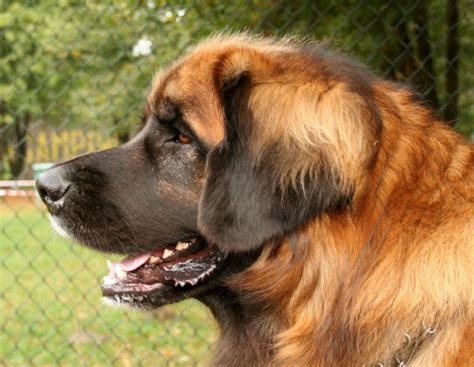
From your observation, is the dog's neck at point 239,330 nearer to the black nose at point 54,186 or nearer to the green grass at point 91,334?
the black nose at point 54,186

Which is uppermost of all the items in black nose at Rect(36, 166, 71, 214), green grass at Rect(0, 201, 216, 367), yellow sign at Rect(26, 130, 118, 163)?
black nose at Rect(36, 166, 71, 214)

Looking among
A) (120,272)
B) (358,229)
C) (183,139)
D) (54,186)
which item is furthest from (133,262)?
(358,229)

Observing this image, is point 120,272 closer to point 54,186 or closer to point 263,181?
point 54,186

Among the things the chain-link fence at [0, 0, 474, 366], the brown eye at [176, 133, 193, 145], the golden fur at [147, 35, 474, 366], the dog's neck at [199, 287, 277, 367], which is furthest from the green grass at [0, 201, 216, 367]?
the golden fur at [147, 35, 474, 366]

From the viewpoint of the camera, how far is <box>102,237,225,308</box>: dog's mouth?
281 centimetres

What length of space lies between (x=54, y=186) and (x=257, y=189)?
899mm

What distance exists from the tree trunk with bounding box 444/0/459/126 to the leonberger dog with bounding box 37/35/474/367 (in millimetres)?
2489

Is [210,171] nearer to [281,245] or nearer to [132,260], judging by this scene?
[281,245]

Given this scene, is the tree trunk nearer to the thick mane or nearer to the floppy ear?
the thick mane

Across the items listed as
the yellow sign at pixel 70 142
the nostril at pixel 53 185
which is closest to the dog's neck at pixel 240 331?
the nostril at pixel 53 185

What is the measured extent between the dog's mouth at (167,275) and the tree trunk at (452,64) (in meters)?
2.82

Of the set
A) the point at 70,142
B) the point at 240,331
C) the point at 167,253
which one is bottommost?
the point at 70,142

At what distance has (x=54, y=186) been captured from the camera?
2.89 m

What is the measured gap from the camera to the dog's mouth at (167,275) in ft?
9.23
